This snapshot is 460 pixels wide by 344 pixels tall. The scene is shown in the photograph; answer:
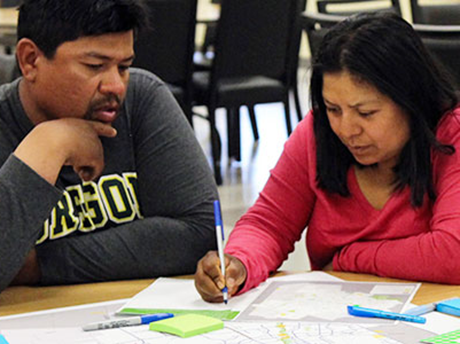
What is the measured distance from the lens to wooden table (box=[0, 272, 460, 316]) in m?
1.48

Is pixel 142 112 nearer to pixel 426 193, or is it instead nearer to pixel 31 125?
pixel 31 125

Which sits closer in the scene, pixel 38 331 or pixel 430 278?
pixel 38 331

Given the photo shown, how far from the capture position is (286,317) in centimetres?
136

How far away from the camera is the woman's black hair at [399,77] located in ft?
5.32

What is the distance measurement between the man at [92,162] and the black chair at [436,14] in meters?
2.89

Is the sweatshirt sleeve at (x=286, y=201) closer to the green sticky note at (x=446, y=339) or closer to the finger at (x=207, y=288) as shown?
the finger at (x=207, y=288)

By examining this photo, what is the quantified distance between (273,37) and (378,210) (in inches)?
128

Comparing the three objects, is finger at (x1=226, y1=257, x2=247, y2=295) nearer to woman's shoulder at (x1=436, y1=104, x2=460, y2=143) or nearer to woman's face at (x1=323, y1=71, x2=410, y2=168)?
woman's face at (x1=323, y1=71, x2=410, y2=168)

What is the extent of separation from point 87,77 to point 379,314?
726mm

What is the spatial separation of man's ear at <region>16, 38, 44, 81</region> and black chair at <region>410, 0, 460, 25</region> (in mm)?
3128

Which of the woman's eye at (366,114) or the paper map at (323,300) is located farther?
the woman's eye at (366,114)

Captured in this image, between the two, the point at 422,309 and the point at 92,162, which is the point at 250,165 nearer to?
the point at 92,162

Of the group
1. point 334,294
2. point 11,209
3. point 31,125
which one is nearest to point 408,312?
point 334,294

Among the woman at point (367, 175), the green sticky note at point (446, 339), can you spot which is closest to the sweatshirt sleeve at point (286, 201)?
the woman at point (367, 175)
